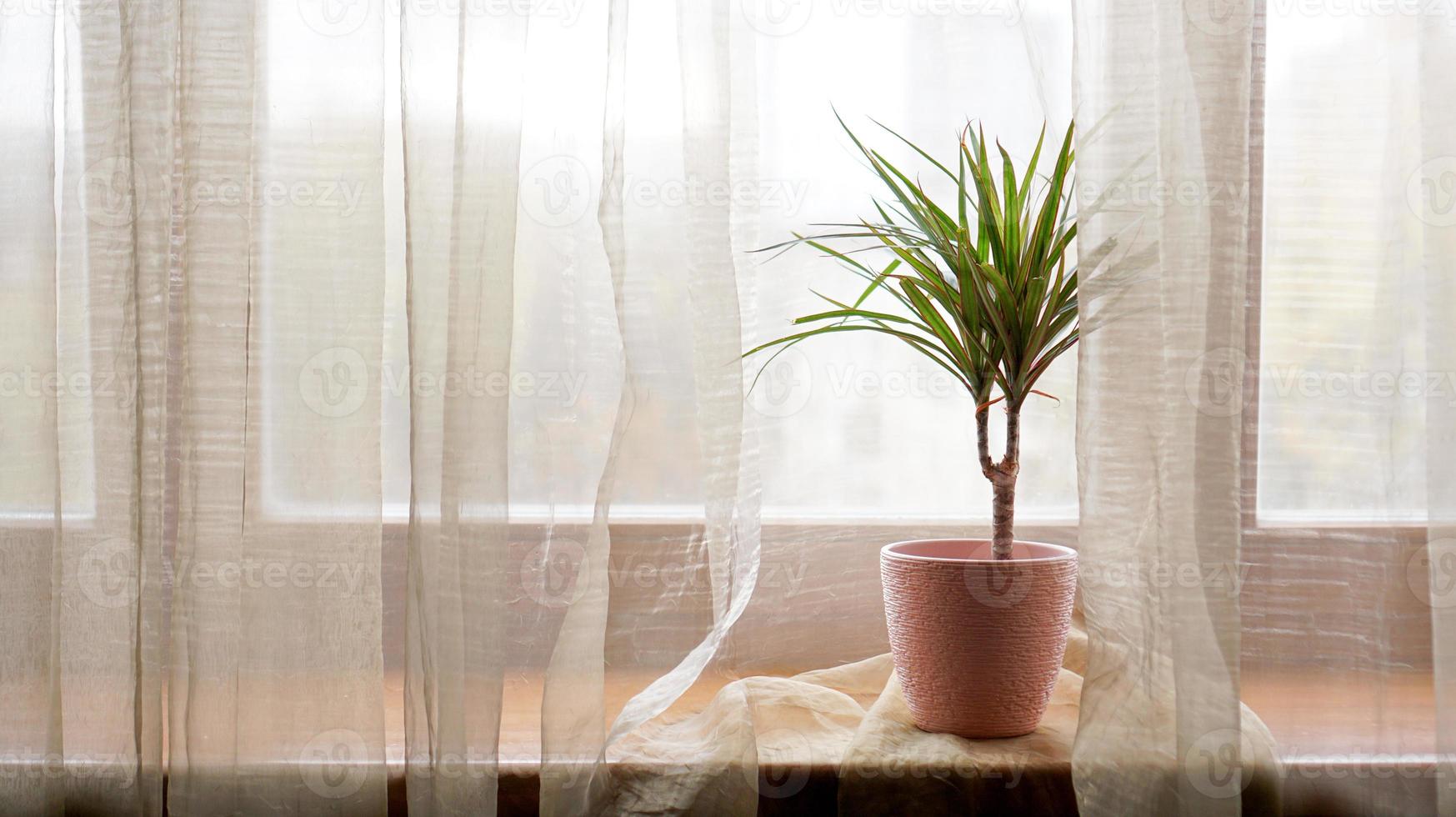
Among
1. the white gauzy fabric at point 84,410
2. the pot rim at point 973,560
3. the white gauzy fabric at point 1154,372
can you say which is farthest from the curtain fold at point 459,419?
the white gauzy fabric at point 1154,372

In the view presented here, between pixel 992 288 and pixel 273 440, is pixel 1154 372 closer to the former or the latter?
pixel 992 288

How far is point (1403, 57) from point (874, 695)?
33.6 inches

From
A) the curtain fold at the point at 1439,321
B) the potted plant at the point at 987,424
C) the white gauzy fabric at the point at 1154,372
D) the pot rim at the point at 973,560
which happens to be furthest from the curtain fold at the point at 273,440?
the curtain fold at the point at 1439,321

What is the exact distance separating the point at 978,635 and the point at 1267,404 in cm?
38

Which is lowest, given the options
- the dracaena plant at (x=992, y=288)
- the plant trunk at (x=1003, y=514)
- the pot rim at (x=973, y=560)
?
the pot rim at (x=973, y=560)

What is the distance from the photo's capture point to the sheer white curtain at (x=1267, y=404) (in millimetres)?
926

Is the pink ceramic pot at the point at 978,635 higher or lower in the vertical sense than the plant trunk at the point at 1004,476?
lower

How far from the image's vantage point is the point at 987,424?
1008mm

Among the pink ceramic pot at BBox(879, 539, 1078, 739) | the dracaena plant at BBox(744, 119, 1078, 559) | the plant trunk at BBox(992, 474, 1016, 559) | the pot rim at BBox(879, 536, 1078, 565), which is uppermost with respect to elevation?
the dracaena plant at BBox(744, 119, 1078, 559)

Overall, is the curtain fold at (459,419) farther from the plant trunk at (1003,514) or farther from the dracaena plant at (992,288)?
the plant trunk at (1003,514)

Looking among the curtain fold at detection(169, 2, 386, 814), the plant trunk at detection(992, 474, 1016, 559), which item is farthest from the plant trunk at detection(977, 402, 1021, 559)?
the curtain fold at detection(169, 2, 386, 814)

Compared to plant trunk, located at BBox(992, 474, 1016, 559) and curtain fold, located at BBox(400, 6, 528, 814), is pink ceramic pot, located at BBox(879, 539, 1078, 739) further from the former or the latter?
curtain fold, located at BBox(400, 6, 528, 814)

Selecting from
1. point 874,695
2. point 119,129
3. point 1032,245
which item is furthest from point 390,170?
point 874,695

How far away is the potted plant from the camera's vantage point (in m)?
0.96
